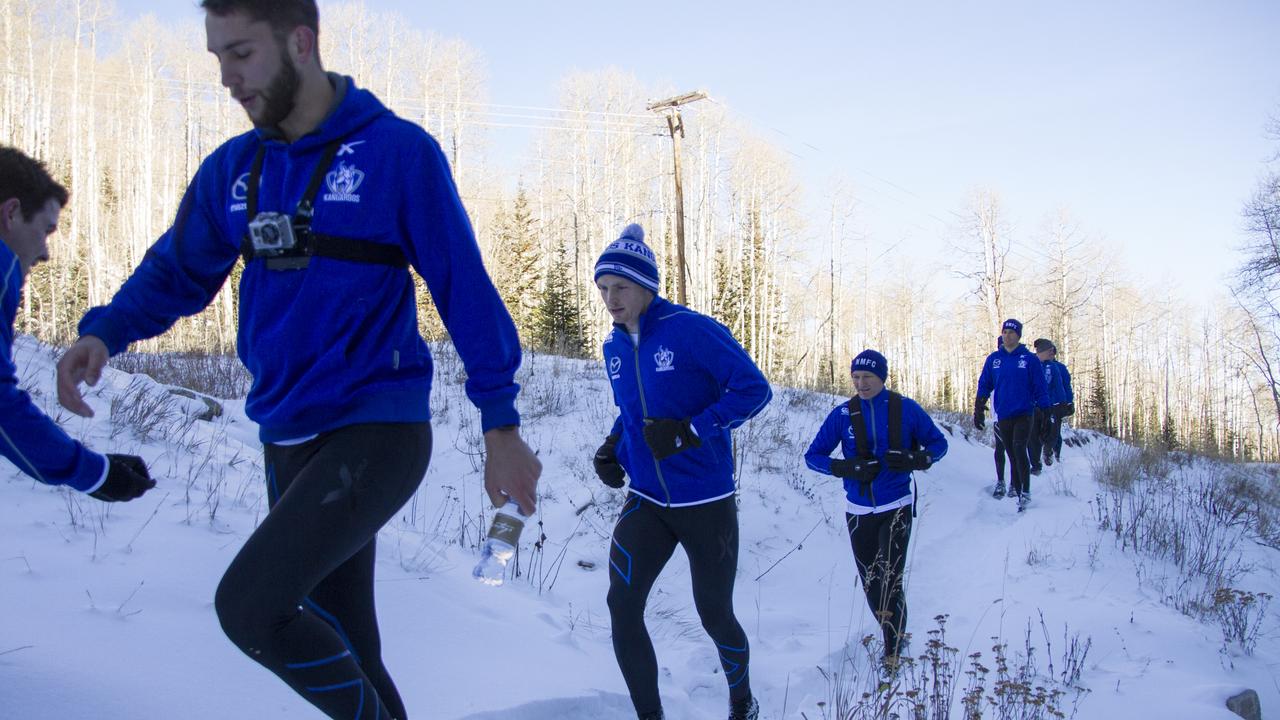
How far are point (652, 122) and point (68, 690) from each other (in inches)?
1238

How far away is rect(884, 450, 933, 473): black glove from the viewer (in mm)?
5125

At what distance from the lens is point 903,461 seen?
202 inches

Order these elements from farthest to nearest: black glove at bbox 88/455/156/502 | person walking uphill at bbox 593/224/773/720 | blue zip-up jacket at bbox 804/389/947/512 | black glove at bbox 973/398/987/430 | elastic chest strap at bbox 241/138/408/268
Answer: black glove at bbox 973/398/987/430 → blue zip-up jacket at bbox 804/389/947/512 → person walking uphill at bbox 593/224/773/720 → black glove at bbox 88/455/156/502 → elastic chest strap at bbox 241/138/408/268

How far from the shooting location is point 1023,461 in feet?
33.5

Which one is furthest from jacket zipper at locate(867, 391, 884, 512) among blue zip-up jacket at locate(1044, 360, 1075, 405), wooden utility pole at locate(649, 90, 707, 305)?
wooden utility pole at locate(649, 90, 707, 305)

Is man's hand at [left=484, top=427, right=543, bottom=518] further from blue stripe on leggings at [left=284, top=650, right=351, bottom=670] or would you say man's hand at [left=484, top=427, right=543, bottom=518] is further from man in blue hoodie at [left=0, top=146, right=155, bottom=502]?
man in blue hoodie at [left=0, top=146, right=155, bottom=502]

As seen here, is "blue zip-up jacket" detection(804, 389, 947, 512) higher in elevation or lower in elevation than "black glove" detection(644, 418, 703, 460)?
lower

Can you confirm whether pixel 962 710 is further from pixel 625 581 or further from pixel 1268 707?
pixel 1268 707

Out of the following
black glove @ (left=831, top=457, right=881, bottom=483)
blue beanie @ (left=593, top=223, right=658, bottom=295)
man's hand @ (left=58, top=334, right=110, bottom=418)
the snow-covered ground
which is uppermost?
blue beanie @ (left=593, top=223, right=658, bottom=295)

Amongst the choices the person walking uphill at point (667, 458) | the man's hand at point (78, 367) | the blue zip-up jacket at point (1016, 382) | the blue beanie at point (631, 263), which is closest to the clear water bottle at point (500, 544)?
the man's hand at point (78, 367)

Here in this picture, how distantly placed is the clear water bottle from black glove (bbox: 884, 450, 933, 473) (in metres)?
3.89

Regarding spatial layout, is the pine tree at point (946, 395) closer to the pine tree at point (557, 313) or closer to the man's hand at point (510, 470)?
the pine tree at point (557, 313)

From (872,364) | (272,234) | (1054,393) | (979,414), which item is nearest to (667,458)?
(272,234)

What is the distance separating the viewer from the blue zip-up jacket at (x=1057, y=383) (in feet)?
44.8
